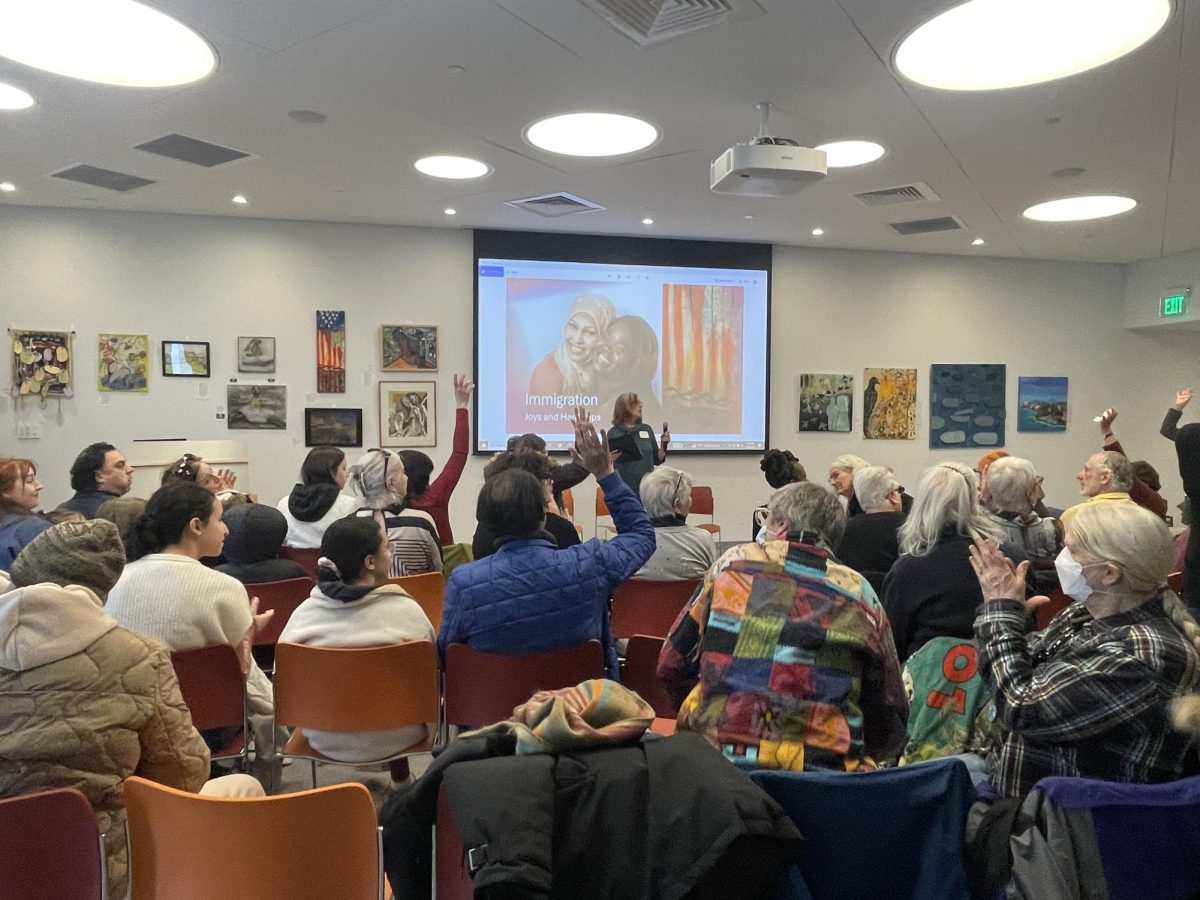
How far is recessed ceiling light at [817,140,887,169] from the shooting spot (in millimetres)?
5348

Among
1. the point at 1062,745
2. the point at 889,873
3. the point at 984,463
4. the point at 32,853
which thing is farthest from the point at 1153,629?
the point at 984,463

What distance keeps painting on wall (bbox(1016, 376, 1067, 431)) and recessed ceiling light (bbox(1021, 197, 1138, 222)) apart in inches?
96.7

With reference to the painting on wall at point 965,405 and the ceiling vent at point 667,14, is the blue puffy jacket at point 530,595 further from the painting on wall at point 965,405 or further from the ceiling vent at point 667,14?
the painting on wall at point 965,405

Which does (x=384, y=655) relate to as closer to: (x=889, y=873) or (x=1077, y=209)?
(x=889, y=873)

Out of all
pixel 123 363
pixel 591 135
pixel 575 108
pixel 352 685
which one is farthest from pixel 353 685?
pixel 123 363

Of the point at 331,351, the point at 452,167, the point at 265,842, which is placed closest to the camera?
the point at 265,842

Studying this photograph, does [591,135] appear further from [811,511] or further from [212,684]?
[212,684]

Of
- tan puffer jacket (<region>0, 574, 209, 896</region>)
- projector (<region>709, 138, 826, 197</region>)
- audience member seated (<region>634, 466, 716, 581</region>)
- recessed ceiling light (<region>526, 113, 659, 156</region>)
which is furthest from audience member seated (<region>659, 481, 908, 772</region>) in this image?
recessed ceiling light (<region>526, 113, 659, 156</region>)

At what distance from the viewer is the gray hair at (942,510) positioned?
111 inches

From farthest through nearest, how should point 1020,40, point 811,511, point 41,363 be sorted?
1. point 41,363
2. point 1020,40
3. point 811,511

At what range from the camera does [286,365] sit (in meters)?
7.66

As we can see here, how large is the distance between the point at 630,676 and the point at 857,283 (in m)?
7.12

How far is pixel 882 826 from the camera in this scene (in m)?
1.52

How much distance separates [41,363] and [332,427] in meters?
2.46
